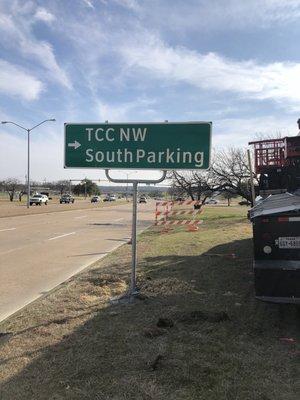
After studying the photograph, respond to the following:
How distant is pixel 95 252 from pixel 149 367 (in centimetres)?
1040

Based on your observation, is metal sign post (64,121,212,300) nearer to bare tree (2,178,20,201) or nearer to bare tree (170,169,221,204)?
bare tree (170,169,221,204)

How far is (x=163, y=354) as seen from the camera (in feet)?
16.3

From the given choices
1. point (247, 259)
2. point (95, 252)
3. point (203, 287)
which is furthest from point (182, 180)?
point (203, 287)

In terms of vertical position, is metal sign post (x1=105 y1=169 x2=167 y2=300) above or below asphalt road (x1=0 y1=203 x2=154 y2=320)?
above

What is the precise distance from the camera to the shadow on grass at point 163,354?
417 cm

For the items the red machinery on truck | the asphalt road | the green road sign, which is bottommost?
the asphalt road

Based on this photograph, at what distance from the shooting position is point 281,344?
5332 mm

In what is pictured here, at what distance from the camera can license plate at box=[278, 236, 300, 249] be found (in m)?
5.53

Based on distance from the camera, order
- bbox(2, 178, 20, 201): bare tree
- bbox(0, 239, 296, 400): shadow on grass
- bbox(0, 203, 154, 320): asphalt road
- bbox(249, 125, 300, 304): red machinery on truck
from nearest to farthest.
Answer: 1. bbox(0, 239, 296, 400): shadow on grass
2. bbox(249, 125, 300, 304): red machinery on truck
3. bbox(0, 203, 154, 320): asphalt road
4. bbox(2, 178, 20, 201): bare tree

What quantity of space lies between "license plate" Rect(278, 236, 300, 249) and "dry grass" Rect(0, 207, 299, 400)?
39.5 inches

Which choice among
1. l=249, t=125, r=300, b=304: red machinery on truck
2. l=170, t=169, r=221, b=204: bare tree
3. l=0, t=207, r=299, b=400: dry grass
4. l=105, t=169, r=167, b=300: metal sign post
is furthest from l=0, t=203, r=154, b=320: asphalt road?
l=170, t=169, r=221, b=204: bare tree

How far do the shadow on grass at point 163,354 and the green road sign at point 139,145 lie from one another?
2.02 meters

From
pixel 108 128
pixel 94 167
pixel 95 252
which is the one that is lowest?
pixel 95 252

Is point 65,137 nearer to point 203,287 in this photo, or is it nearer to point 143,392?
point 203,287
